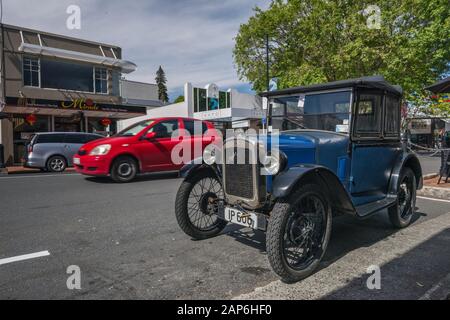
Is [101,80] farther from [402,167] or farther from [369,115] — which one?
[402,167]

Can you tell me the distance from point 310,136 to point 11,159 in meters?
18.0

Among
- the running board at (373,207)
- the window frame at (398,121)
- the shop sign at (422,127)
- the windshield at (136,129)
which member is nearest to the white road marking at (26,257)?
the running board at (373,207)

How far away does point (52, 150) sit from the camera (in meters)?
11.9

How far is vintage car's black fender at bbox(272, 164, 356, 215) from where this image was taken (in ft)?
9.27

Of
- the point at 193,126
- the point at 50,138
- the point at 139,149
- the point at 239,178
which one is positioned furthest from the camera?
→ the point at 50,138

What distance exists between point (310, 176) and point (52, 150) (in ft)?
37.8

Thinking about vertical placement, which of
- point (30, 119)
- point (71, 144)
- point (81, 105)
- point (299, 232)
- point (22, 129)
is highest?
point (81, 105)

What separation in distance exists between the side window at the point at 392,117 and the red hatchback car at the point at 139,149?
19.0 feet

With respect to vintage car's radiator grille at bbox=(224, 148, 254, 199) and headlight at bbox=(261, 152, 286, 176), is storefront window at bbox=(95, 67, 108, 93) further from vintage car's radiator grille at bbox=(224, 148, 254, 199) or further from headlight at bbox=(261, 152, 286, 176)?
headlight at bbox=(261, 152, 286, 176)

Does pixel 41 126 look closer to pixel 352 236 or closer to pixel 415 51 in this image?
pixel 352 236

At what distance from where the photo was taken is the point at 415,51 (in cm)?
1722

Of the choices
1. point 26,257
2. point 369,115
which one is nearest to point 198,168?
point 26,257

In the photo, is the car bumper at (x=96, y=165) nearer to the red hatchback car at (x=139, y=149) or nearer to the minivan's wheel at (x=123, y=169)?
the red hatchback car at (x=139, y=149)

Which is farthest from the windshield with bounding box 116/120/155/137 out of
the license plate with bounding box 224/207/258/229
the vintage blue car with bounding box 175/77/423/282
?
the license plate with bounding box 224/207/258/229
